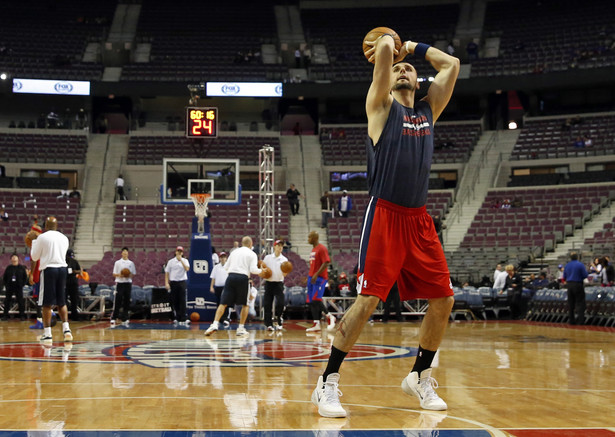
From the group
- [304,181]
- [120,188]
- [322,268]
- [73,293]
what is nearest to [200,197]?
[73,293]

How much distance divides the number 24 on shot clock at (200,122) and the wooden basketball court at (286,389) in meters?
16.4

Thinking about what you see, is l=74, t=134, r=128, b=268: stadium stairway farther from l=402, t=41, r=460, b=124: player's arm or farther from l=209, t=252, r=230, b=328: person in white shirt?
l=402, t=41, r=460, b=124: player's arm

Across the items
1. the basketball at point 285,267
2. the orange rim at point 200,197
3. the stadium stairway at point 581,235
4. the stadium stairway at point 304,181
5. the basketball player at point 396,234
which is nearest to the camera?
the basketball player at point 396,234

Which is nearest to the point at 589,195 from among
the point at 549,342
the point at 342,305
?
the point at 342,305

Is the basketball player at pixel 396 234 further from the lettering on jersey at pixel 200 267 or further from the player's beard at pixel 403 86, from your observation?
the lettering on jersey at pixel 200 267

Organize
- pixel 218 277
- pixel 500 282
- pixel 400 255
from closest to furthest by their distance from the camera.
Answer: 1. pixel 400 255
2. pixel 218 277
3. pixel 500 282

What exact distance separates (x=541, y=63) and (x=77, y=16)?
25910 mm

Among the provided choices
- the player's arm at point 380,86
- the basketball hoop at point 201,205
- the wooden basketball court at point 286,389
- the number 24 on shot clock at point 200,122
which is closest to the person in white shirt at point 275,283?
the wooden basketball court at point 286,389

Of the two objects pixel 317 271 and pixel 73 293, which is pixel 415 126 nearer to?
pixel 317 271

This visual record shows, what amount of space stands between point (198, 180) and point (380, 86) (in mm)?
14758

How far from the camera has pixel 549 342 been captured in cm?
1133

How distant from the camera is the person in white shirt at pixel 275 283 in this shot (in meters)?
13.6

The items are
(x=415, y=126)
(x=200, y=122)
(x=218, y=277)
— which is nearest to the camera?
(x=415, y=126)

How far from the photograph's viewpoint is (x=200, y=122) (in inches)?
1050
